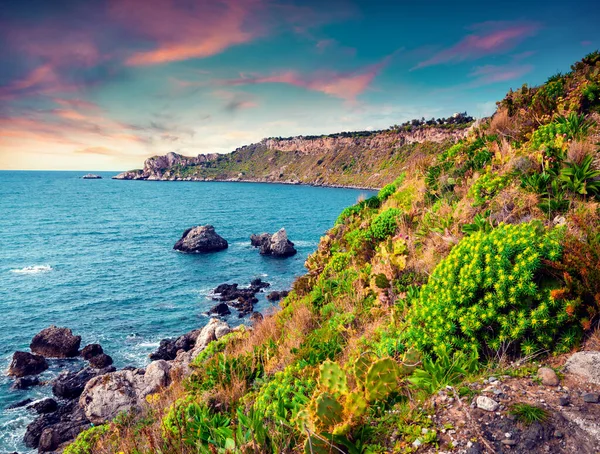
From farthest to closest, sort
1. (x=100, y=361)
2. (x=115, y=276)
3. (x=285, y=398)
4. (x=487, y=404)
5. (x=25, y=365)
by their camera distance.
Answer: (x=115, y=276) < (x=100, y=361) < (x=25, y=365) < (x=285, y=398) < (x=487, y=404)

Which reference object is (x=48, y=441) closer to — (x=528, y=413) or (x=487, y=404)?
(x=487, y=404)

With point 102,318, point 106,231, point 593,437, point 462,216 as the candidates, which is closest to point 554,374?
point 593,437

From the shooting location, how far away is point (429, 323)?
14.4ft

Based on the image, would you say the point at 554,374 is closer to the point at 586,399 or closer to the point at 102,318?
the point at 586,399

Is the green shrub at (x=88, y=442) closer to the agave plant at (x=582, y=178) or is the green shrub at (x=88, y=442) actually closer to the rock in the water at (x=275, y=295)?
the agave plant at (x=582, y=178)

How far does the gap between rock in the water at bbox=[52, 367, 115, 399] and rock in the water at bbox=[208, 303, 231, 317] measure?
942 centimetres

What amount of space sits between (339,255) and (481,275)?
20.8 feet

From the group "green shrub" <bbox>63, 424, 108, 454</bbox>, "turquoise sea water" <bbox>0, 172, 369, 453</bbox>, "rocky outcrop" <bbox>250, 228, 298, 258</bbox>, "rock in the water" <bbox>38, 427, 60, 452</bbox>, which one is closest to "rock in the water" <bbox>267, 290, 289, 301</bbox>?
"turquoise sea water" <bbox>0, 172, 369, 453</bbox>

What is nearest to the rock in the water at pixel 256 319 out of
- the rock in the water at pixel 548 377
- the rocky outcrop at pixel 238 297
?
the rock in the water at pixel 548 377

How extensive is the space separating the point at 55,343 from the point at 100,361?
4.34m

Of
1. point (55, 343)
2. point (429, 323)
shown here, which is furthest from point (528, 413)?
point (55, 343)

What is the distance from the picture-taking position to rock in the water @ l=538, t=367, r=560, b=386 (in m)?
3.36

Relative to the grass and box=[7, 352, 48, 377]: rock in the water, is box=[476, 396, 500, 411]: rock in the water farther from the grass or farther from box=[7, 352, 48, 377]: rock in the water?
box=[7, 352, 48, 377]: rock in the water

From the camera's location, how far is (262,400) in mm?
4457
